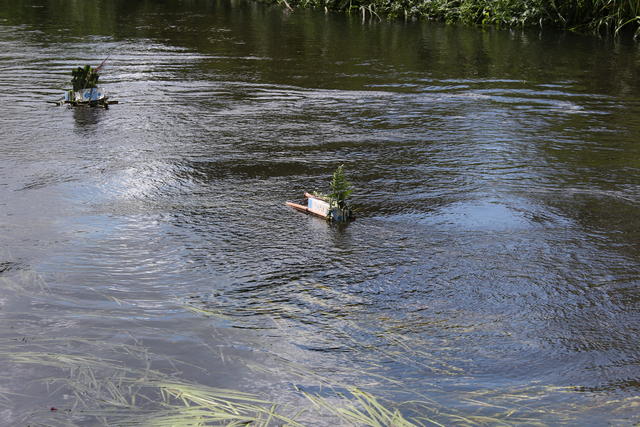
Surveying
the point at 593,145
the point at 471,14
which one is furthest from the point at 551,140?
the point at 471,14

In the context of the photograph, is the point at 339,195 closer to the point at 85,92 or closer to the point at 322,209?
the point at 322,209

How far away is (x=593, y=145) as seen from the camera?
8438 mm

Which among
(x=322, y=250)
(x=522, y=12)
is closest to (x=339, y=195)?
(x=322, y=250)

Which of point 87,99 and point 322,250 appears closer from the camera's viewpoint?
point 322,250

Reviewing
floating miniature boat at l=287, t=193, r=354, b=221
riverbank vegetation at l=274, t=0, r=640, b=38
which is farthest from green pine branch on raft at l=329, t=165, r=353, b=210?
riverbank vegetation at l=274, t=0, r=640, b=38

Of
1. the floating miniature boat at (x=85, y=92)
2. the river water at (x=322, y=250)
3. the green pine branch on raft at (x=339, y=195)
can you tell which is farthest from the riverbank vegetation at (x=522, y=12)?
the green pine branch on raft at (x=339, y=195)

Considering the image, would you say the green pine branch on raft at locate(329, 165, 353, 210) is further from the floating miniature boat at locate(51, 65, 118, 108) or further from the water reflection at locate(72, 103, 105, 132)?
the floating miniature boat at locate(51, 65, 118, 108)

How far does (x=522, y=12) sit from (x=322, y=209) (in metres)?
15.5

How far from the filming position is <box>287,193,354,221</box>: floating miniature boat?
19.9ft

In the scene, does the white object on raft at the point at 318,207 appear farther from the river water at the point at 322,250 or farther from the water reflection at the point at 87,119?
the water reflection at the point at 87,119

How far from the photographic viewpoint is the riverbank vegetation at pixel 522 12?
17.9 meters

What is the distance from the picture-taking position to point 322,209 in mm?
6125

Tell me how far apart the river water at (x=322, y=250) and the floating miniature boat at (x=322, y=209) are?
108 mm

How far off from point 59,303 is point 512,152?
17.2 ft
